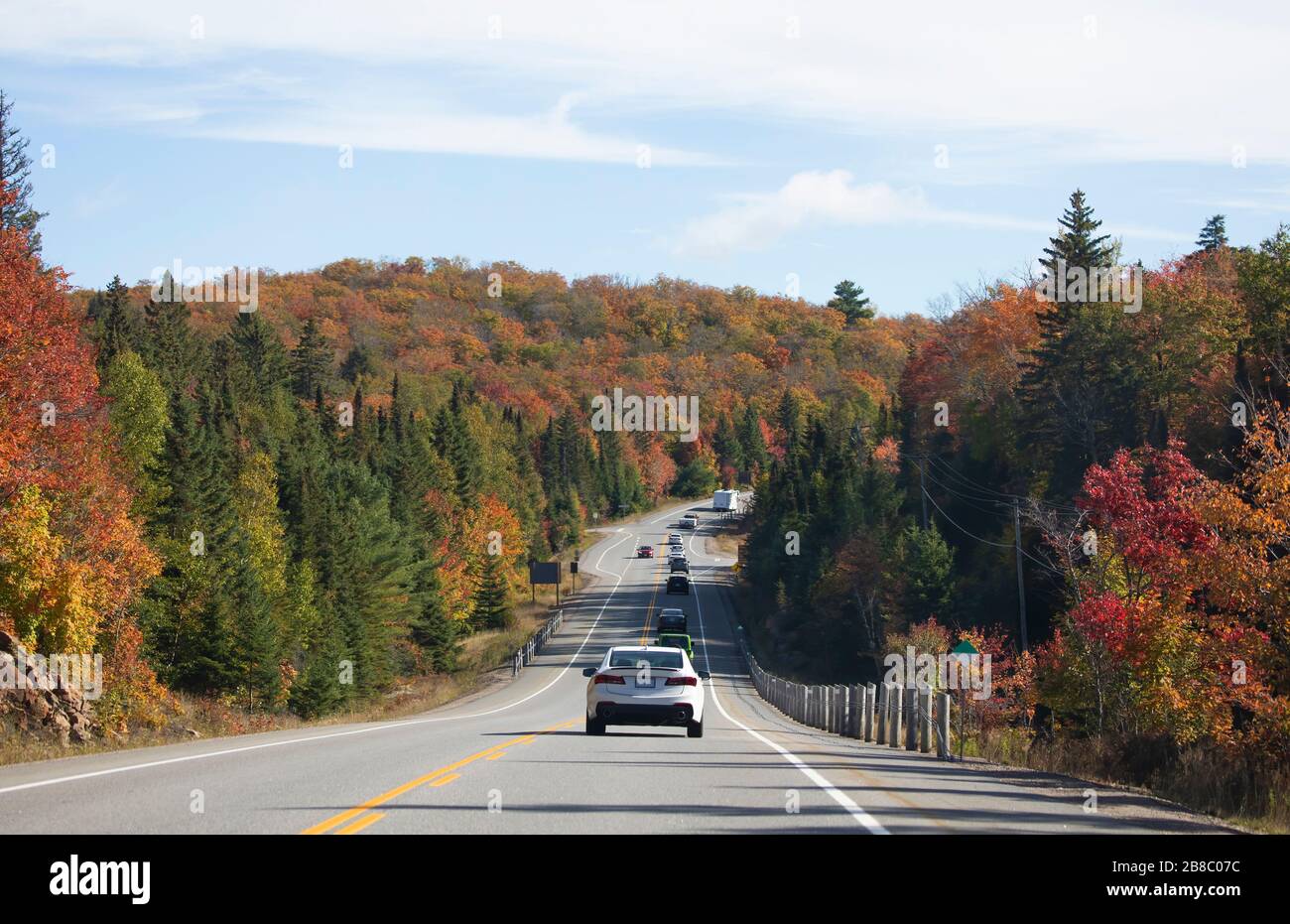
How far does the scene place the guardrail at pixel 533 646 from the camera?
73325mm

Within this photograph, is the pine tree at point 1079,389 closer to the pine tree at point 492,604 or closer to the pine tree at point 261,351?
the pine tree at point 492,604

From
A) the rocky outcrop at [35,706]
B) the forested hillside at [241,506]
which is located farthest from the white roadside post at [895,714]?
the forested hillside at [241,506]

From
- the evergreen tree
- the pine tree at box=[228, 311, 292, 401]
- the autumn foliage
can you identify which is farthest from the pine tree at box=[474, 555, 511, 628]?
the autumn foliage

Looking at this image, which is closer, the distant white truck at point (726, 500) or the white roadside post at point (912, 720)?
the white roadside post at point (912, 720)

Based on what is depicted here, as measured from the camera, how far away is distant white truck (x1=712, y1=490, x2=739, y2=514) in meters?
171

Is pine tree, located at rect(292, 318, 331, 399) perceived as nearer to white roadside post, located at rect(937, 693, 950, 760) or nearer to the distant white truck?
the distant white truck

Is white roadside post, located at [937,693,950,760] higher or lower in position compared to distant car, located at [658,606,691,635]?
higher

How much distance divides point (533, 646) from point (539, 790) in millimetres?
70094

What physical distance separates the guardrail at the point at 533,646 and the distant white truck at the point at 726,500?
6840 cm

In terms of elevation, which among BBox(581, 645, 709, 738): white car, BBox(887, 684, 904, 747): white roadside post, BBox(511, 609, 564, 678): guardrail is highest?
BBox(581, 645, 709, 738): white car

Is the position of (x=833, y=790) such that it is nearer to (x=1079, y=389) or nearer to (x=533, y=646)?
(x=1079, y=389)

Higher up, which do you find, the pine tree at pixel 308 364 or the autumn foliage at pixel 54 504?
the pine tree at pixel 308 364

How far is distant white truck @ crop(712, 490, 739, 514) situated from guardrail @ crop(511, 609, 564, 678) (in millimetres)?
68397
